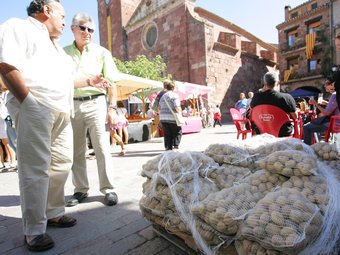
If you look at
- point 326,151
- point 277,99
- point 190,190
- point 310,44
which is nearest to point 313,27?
point 310,44

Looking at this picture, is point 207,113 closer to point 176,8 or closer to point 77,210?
point 176,8

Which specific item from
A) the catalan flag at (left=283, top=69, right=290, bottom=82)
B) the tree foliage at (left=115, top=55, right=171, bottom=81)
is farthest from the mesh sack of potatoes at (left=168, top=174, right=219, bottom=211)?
the catalan flag at (left=283, top=69, right=290, bottom=82)

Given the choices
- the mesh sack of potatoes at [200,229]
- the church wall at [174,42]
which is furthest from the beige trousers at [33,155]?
the church wall at [174,42]

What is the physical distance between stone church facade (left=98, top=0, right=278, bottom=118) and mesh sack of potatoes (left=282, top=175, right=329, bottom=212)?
64.0 ft

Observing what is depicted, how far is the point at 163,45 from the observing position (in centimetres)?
2408

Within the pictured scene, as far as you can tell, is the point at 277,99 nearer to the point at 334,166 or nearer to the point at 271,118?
the point at 271,118

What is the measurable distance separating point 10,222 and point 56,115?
4.07ft

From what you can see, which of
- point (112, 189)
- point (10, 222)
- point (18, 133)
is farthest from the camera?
point (112, 189)

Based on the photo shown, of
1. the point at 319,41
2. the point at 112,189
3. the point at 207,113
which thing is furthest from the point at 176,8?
the point at 112,189

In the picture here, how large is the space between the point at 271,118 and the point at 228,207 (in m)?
2.79

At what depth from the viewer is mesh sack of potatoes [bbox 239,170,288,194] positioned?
166cm

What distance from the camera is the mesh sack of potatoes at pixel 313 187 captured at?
1407 mm

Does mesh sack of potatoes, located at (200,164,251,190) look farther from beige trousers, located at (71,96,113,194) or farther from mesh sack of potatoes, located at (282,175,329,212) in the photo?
beige trousers, located at (71,96,113,194)

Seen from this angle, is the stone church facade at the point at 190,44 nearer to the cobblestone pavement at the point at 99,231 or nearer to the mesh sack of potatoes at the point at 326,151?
the cobblestone pavement at the point at 99,231
